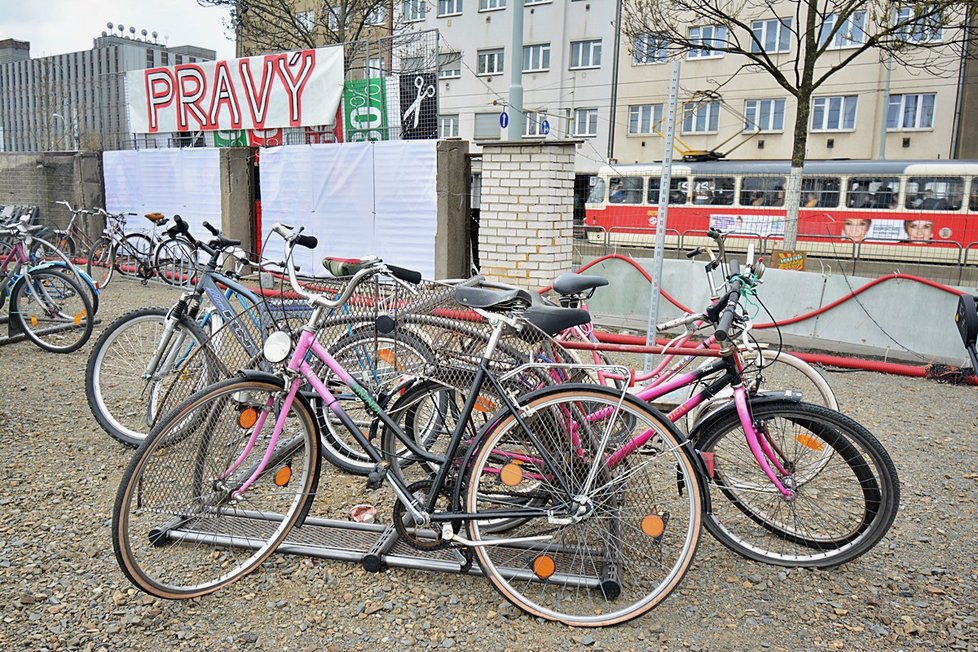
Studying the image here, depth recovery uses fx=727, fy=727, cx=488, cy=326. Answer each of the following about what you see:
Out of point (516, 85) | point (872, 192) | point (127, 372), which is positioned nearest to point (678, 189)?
point (872, 192)

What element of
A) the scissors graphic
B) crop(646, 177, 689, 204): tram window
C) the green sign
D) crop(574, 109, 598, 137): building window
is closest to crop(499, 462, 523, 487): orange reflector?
the scissors graphic

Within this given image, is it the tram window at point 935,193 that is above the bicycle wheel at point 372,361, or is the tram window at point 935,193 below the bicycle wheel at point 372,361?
above

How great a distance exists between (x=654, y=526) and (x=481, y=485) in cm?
66

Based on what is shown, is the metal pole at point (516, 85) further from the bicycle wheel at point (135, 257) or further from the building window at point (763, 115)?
the building window at point (763, 115)

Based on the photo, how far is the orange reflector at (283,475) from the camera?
294 cm

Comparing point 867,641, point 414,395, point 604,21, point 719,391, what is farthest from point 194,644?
point 604,21

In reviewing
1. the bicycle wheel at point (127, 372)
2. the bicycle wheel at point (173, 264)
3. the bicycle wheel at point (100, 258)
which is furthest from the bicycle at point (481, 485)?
the bicycle wheel at point (100, 258)

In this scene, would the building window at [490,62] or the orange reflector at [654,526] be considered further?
the building window at [490,62]

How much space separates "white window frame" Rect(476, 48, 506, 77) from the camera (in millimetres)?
35469

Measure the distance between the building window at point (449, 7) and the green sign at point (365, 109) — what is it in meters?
29.0

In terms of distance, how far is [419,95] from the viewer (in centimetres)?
988

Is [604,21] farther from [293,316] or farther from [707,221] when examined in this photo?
[293,316]

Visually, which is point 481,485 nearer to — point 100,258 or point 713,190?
point 100,258

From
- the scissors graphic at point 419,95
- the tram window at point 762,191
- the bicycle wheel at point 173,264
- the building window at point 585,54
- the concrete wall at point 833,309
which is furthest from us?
the building window at point 585,54
